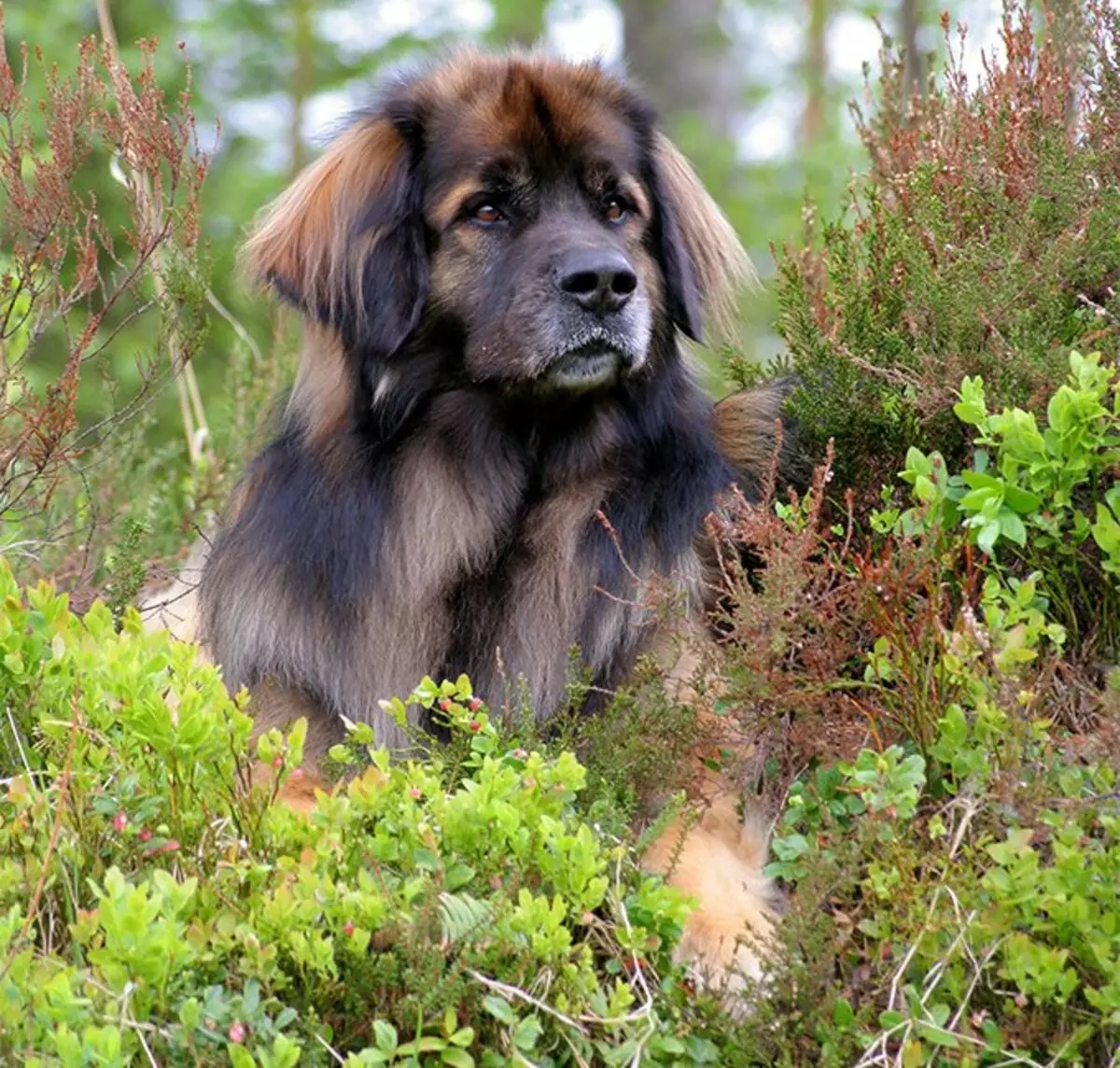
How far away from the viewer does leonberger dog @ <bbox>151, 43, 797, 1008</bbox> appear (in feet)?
12.6

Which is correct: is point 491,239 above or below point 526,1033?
above

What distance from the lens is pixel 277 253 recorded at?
4.18 m

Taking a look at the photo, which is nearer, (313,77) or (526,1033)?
(526,1033)

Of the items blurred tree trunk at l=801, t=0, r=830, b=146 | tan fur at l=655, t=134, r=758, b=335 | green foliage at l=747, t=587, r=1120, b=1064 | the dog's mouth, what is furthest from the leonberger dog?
blurred tree trunk at l=801, t=0, r=830, b=146

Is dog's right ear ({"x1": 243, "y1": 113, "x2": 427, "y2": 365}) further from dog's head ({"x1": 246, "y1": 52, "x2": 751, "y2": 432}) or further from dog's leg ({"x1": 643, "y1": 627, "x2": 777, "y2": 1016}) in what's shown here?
dog's leg ({"x1": 643, "y1": 627, "x2": 777, "y2": 1016})

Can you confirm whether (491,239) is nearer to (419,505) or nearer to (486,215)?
(486,215)

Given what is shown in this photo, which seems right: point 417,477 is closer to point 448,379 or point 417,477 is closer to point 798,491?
point 448,379

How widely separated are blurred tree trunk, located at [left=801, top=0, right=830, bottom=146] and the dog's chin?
508 inches

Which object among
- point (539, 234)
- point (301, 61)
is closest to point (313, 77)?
point (301, 61)

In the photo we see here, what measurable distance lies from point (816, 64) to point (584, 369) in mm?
13644

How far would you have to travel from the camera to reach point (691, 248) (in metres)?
4.34

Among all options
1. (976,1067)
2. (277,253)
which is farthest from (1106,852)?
(277,253)

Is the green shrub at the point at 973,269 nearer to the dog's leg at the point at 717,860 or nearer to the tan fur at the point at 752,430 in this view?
the tan fur at the point at 752,430

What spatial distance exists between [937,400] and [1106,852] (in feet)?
4.45
